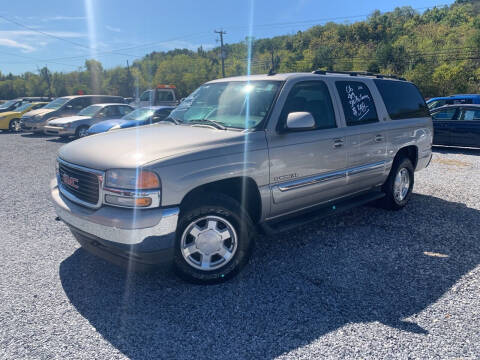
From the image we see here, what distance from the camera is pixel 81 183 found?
10.7 ft

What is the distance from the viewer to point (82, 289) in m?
3.32

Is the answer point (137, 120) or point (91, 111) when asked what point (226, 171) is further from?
point (91, 111)

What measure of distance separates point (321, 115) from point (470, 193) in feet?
13.2

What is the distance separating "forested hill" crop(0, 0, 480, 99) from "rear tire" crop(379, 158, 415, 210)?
37.0m

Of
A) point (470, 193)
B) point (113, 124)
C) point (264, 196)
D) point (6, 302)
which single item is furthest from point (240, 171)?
point (113, 124)

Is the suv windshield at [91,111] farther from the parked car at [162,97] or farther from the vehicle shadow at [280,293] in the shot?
the vehicle shadow at [280,293]

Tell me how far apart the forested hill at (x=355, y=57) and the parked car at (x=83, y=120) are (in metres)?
28.5

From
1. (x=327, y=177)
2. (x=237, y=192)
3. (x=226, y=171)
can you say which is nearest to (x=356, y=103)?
(x=327, y=177)

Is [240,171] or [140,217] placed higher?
[240,171]

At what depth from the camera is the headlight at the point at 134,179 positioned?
287 cm

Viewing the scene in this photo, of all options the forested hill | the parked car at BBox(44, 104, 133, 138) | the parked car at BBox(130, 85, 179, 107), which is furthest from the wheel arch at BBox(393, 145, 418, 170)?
the forested hill

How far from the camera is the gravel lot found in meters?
2.56

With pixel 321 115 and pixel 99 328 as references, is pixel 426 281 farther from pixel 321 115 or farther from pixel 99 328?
pixel 99 328

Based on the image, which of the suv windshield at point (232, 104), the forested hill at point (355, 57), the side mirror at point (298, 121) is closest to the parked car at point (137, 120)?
the suv windshield at point (232, 104)
